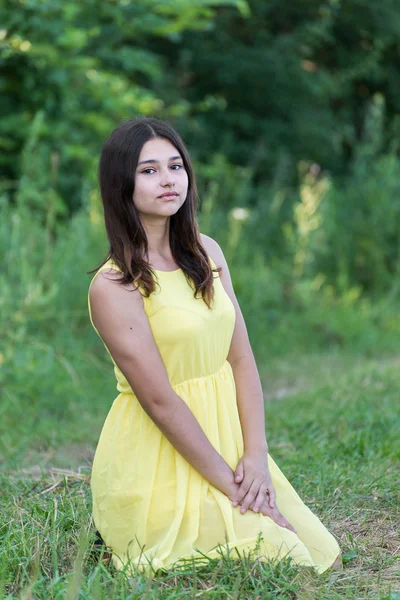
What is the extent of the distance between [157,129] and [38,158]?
3855mm

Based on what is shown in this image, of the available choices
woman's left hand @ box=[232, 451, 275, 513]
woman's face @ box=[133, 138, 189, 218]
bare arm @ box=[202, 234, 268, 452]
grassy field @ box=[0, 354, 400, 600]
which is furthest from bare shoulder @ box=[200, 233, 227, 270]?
grassy field @ box=[0, 354, 400, 600]

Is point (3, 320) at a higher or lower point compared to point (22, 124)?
lower

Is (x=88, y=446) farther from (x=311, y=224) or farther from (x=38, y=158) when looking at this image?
(x=311, y=224)

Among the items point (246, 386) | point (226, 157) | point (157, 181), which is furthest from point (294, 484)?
point (226, 157)

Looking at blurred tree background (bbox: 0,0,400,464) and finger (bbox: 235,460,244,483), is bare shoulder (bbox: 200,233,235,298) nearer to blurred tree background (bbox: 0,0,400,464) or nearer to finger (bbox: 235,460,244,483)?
finger (bbox: 235,460,244,483)

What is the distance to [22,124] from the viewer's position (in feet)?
22.9

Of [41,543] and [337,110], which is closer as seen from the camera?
[41,543]

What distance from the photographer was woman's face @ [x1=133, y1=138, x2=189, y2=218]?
2.46 m

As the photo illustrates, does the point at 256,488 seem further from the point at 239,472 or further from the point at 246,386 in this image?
the point at 246,386

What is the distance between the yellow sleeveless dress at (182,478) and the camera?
2.36 metres

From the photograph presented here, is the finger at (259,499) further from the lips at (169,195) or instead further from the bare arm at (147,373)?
the lips at (169,195)

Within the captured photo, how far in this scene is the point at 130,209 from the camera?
249 centimetres

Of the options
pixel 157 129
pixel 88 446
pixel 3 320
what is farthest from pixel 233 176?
pixel 157 129

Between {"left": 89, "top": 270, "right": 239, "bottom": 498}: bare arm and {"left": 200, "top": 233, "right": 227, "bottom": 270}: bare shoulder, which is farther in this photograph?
{"left": 200, "top": 233, "right": 227, "bottom": 270}: bare shoulder
